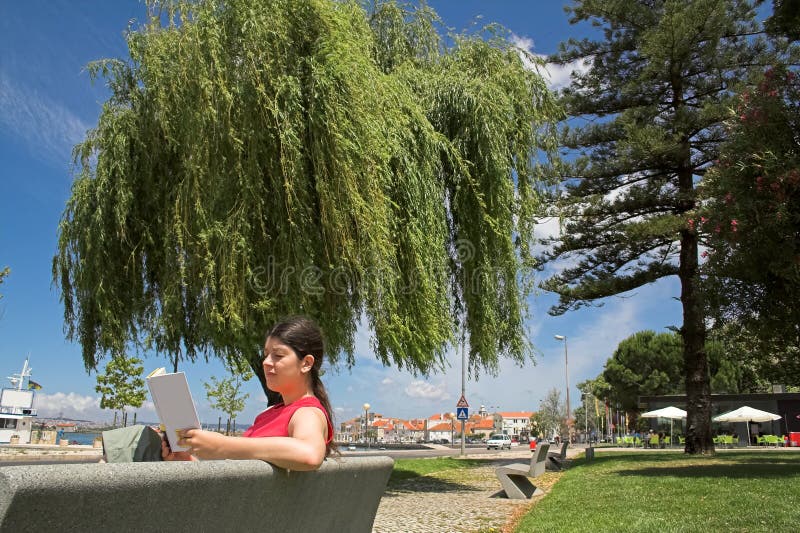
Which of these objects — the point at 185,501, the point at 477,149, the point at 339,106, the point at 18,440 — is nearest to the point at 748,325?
the point at 477,149

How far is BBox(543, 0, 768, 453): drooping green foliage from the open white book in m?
17.9

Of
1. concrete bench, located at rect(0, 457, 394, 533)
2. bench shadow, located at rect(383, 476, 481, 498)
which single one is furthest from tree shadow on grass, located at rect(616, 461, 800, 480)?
concrete bench, located at rect(0, 457, 394, 533)

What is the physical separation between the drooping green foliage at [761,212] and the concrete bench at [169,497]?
10.2 m

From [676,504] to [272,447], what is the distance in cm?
733

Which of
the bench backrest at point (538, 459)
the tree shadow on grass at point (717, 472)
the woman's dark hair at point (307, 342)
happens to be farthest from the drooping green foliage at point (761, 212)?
the woman's dark hair at point (307, 342)

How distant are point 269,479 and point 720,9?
812 inches

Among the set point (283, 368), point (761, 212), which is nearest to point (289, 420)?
point (283, 368)

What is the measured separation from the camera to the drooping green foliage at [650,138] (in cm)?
1892

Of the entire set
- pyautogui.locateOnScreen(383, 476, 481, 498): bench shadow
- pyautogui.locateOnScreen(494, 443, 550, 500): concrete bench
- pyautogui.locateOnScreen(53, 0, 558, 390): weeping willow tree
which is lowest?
pyautogui.locateOnScreen(383, 476, 481, 498): bench shadow

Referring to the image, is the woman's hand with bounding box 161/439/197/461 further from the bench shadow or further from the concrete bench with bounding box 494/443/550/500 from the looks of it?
the bench shadow

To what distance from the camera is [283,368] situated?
109 inches

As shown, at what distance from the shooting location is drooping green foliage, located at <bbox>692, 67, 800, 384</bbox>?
1064 centimetres

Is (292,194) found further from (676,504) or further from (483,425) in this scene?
(483,425)

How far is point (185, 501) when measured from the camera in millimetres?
1778
